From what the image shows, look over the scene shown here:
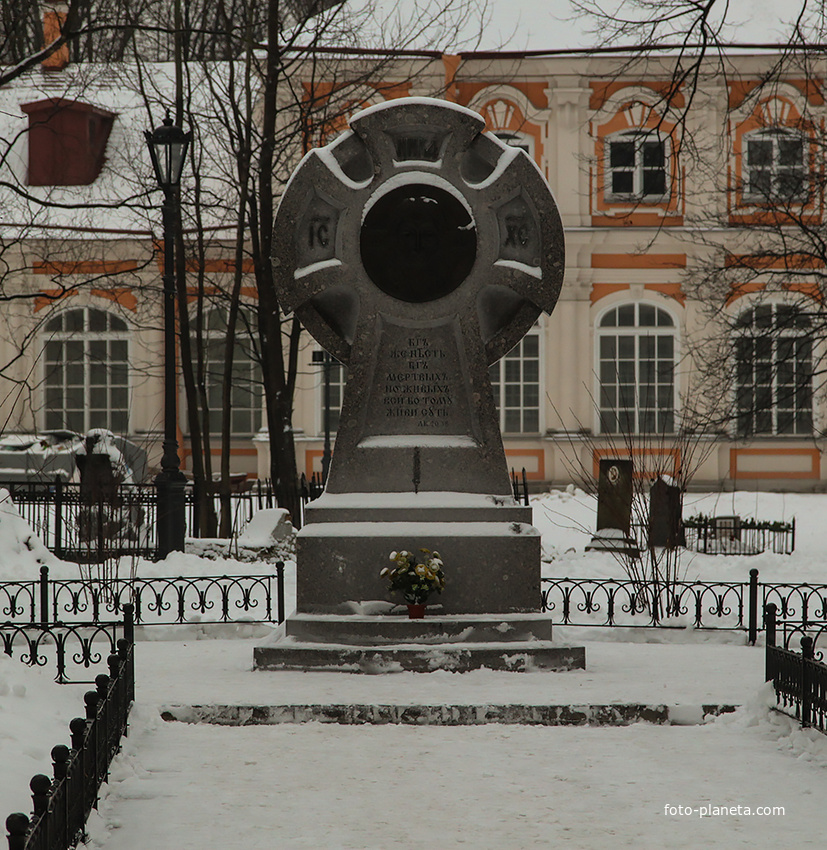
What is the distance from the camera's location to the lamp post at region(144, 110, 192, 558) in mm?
13953

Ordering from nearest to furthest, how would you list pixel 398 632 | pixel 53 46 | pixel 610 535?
pixel 398 632
pixel 53 46
pixel 610 535

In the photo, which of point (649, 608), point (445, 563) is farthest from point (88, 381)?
point (445, 563)

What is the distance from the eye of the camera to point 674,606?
11.1 metres

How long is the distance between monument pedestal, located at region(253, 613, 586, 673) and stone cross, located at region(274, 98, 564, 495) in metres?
1.24

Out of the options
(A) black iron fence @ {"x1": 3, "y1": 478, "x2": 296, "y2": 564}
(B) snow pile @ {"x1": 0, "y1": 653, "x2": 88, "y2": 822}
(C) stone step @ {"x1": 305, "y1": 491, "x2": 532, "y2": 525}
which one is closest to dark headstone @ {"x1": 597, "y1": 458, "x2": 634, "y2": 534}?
(A) black iron fence @ {"x1": 3, "y1": 478, "x2": 296, "y2": 564}

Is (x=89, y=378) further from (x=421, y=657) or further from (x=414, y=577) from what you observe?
(x=421, y=657)

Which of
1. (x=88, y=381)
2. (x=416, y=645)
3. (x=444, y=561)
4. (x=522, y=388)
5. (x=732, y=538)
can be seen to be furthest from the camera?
(x=522, y=388)

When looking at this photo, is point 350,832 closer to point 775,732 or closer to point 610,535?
point 775,732

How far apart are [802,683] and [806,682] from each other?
1.7 inches

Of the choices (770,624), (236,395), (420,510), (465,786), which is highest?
(236,395)

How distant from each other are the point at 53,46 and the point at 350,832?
7.95 meters

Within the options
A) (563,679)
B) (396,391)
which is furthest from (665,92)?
(563,679)

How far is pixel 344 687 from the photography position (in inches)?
310

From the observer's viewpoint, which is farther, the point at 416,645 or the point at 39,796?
the point at 416,645
